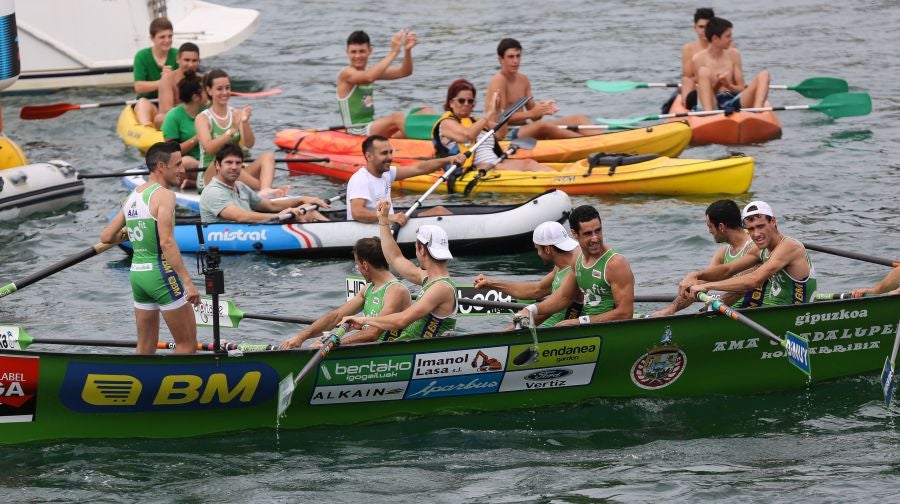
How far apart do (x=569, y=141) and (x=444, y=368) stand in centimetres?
802

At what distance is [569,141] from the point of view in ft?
59.2

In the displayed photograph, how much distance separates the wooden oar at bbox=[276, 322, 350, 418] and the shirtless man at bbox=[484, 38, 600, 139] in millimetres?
7774

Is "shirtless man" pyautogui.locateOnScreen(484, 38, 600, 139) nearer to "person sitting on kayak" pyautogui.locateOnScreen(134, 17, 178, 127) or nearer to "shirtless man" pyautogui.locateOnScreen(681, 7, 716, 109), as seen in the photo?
"shirtless man" pyautogui.locateOnScreen(681, 7, 716, 109)

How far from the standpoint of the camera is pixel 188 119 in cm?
1698

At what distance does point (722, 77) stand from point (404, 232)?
6.65 metres

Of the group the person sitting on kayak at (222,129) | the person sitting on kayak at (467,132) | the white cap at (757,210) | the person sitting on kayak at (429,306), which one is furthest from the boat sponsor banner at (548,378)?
the person sitting on kayak at (467,132)

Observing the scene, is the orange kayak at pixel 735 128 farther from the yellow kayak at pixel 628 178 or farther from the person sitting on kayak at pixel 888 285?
the person sitting on kayak at pixel 888 285

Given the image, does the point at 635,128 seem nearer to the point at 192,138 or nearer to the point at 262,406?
the point at 192,138

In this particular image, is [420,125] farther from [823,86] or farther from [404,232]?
[823,86]

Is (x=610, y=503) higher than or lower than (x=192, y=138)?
lower

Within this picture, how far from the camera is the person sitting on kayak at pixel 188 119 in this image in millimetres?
16844

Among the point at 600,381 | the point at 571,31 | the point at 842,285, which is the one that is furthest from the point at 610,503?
the point at 571,31

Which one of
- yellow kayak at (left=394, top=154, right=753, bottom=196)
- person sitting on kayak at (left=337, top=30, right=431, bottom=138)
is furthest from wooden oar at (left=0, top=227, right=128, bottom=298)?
person sitting on kayak at (left=337, top=30, right=431, bottom=138)

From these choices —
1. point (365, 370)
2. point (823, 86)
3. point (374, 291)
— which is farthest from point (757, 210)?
point (823, 86)
